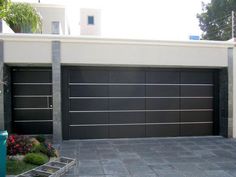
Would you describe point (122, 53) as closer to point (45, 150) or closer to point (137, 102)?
point (137, 102)

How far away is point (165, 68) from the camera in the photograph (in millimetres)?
9734

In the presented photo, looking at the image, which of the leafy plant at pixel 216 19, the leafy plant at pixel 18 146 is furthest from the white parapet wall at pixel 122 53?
the leafy plant at pixel 216 19

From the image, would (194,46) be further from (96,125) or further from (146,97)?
(96,125)

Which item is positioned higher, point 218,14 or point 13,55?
point 218,14

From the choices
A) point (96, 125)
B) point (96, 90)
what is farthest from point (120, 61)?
point (96, 125)

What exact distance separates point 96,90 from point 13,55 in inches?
115

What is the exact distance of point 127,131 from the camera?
959 cm

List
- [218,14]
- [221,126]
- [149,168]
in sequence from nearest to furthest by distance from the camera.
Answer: [149,168]
[221,126]
[218,14]

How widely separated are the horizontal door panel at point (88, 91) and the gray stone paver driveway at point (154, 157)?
160 cm

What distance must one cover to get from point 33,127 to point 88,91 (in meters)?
2.40

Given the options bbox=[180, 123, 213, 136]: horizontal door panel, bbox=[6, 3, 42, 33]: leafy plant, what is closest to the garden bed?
bbox=[180, 123, 213, 136]: horizontal door panel

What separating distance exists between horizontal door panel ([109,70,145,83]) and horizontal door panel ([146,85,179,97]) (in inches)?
16.6

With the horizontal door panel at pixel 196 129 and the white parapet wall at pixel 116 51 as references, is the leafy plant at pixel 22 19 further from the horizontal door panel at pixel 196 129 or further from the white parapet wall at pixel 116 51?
the horizontal door panel at pixel 196 129

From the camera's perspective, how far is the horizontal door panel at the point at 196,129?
9867mm
